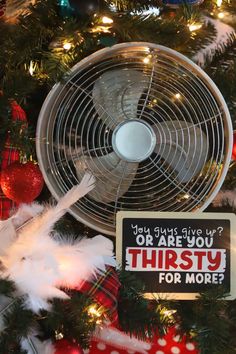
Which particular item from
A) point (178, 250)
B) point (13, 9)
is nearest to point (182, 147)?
point (178, 250)

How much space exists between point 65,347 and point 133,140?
417mm

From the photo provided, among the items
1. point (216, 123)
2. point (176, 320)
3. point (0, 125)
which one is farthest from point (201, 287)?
point (0, 125)

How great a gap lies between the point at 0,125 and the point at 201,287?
1.62 feet

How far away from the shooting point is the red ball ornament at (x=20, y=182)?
0.92 metres

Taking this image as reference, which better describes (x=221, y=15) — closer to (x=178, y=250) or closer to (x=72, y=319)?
(x=178, y=250)

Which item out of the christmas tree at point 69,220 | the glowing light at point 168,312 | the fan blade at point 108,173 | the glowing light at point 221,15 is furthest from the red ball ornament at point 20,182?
the glowing light at point 221,15

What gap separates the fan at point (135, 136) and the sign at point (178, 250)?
0.14 feet

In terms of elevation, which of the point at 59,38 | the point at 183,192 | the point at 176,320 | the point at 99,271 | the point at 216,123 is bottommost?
the point at 176,320

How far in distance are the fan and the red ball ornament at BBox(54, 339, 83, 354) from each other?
8.8 inches

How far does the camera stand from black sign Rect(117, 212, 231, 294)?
0.96 metres

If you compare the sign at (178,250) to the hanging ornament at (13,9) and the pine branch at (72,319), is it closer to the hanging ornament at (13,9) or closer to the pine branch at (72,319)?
the pine branch at (72,319)

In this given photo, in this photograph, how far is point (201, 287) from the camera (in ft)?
3.15

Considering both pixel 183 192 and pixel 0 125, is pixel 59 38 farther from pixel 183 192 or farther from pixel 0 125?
pixel 183 192

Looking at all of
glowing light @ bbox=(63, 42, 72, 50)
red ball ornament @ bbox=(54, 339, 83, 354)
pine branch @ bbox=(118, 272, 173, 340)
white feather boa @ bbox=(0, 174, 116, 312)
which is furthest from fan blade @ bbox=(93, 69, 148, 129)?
red ball ornament @ bbox=(54, 339, 83, 354)
